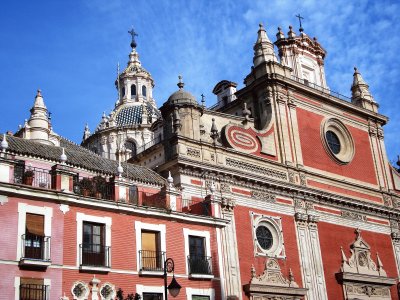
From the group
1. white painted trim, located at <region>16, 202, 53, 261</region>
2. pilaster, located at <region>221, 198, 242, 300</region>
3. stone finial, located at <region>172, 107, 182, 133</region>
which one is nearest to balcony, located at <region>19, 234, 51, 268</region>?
white painted trim, located at <region>16, 202, 53, 261</region>

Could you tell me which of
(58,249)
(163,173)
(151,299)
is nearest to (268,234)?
(163,173)

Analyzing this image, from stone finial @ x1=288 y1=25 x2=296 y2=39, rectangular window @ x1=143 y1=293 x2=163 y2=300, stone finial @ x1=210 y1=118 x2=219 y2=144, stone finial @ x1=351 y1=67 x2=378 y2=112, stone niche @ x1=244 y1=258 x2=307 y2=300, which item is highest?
stone finial @ x1=288 y1=25 x2=296 y2=39

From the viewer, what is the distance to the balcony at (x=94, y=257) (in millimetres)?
22094

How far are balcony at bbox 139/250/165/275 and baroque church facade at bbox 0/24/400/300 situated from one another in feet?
0.15

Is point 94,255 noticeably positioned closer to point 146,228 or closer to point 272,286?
point 146,228

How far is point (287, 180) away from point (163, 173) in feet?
26.3

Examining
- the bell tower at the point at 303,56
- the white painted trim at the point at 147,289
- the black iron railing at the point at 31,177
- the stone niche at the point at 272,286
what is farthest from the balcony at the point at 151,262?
the bell tower at the point at 303,56

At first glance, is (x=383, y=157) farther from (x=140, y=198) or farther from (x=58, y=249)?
(x=58, y=249)

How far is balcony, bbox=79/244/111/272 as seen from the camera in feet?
72.5

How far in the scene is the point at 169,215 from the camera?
2530cm

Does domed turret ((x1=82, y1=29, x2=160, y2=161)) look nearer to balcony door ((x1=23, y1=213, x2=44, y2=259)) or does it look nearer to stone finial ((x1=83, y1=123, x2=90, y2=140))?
stone finial ((x1=83, y1=123, x2=90, y2=140))

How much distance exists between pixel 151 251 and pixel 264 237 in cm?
1045

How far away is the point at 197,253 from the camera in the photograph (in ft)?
85.4

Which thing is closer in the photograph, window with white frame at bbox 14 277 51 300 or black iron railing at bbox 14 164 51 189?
window with white frame at bbox 14 277 51 300
